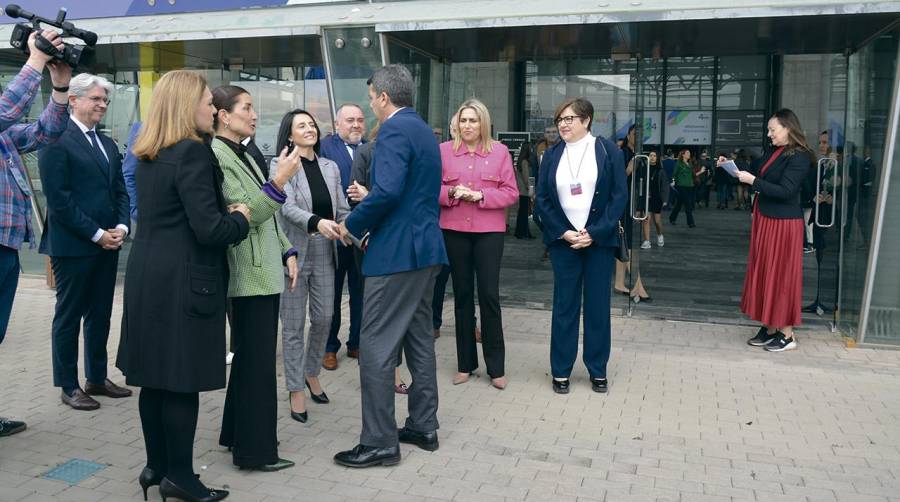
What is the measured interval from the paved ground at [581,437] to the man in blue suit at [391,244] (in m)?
0.27

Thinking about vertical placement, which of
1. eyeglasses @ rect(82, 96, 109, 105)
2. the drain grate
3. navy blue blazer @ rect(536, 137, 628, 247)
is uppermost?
eyeglasses @ rect(82, 96, 109, 105)

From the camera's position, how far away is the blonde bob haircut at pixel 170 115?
3551 millimetres

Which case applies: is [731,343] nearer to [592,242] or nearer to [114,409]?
[592,242]

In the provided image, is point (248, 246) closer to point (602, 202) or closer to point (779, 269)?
point (602, 202)

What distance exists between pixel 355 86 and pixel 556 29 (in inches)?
77.7

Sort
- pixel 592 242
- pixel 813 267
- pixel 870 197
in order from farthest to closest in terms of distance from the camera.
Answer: pixel 813 267
pixel 870 197
pixel 592 242

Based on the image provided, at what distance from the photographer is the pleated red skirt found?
6.72 meters

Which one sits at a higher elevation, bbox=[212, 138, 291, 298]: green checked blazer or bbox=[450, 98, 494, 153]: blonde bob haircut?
bbox=[450, 98, 494, 153]: blonde bob haircut

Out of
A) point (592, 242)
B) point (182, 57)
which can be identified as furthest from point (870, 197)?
point (182, 57)

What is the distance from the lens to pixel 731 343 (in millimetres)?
7031

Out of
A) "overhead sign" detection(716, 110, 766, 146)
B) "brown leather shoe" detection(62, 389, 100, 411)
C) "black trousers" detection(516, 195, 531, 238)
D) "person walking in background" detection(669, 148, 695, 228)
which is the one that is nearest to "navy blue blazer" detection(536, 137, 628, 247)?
"brown leather shoe" detection(62, 389, 100, 411)

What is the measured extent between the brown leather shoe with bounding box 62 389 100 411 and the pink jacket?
2427 mm

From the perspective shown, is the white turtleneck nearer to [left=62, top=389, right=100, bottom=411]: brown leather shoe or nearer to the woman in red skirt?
the woman in red skirt

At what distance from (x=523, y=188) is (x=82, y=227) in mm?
8185
